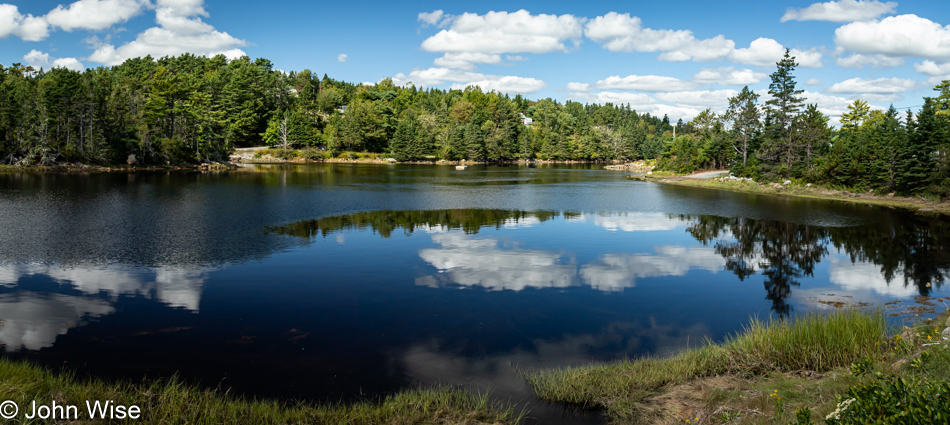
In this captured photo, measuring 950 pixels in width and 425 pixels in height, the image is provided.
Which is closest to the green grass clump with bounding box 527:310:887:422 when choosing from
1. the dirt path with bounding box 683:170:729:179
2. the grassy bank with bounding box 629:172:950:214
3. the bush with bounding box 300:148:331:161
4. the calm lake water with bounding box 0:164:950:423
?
the calm lake water with bounding box 0:164:950:423

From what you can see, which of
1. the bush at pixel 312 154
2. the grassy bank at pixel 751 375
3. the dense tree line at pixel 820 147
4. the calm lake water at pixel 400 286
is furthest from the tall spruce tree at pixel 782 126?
the bush at pixel 312 154

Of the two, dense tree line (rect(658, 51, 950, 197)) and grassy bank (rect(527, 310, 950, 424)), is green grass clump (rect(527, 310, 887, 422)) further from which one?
dense tree line (rect(658, 51, 950, 197))

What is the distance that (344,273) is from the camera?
16.0 meters

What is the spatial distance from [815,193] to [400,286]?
142ft

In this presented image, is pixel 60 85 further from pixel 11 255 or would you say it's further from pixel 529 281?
pixel 529 281

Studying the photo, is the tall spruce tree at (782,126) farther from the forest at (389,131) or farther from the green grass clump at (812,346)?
the green grass clump at (812,346)

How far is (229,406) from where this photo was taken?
7.07 m

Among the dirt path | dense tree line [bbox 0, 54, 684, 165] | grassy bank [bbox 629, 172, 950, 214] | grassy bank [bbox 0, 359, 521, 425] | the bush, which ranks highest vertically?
dense tree line [bbox 0, 54, 684, 165]

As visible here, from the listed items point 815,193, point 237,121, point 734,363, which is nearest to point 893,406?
point 734,363

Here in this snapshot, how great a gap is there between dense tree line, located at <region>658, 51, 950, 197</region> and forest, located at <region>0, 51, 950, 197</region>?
13cm

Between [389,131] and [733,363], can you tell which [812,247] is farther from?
[389,131]

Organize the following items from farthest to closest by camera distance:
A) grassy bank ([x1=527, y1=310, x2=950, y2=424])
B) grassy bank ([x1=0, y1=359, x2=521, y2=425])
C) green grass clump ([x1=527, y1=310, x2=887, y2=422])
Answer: green grass clump ([x1=527, y1=310, x2=887, y2=422]), grassy bank ([x1=527, y1=310, x2=950, y2=424]), grassy bank ([x1=0, y1=359, x2=521, y2=425])

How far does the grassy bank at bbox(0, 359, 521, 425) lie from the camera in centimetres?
670

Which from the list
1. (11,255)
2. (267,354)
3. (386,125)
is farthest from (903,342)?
(386,125)
